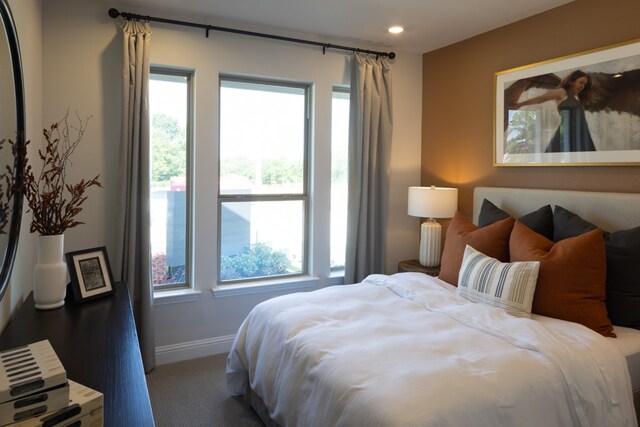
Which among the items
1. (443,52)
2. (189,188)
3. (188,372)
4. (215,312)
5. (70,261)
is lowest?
(188,372)

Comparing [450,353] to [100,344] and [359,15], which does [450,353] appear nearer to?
[100,344]

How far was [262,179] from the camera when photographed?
3725 mm

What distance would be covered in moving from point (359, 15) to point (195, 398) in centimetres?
298

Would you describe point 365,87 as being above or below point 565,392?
above

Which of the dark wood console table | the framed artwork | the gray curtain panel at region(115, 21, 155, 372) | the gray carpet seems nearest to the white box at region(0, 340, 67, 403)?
the dark wood console table

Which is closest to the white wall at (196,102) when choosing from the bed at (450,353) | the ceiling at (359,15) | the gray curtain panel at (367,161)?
the ceiling at (359,15)

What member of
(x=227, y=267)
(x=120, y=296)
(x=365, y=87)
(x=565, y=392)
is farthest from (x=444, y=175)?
(x=120, y=296)

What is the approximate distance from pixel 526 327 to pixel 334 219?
7.20 ft

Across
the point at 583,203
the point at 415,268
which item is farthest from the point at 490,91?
the point at 415,268

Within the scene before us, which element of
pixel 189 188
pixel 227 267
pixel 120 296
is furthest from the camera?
pixel 227 267

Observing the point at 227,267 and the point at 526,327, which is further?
the point at 227,267

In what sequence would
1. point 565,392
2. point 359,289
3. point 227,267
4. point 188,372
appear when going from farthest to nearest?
point 227,267
point 188,372
point 359,289
point 565,392

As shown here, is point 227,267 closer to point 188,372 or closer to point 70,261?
point 188,372

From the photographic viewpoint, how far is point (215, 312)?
11.4 feet
